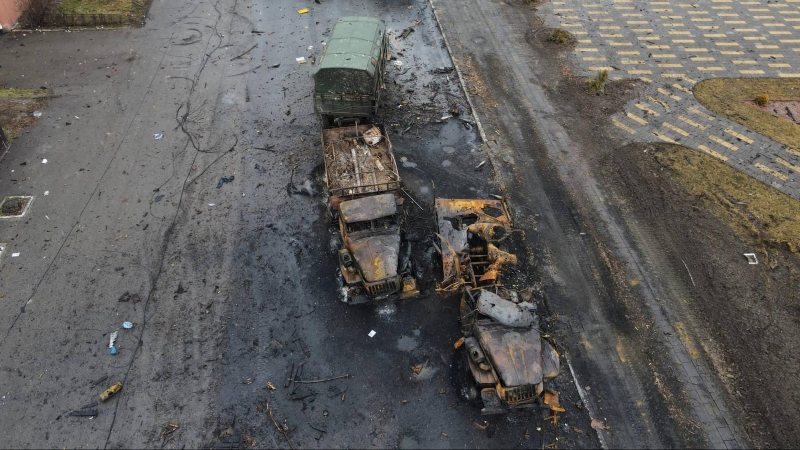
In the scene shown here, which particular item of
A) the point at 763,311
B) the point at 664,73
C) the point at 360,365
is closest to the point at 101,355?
the point at 360,365

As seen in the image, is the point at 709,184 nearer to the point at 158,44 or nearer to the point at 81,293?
the point at 81,293

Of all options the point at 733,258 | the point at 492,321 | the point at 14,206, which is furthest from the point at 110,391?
the point at 733,258

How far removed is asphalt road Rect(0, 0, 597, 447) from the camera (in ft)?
31.6

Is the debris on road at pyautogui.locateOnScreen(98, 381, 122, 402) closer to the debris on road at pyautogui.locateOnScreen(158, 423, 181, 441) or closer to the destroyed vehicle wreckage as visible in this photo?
the debris on road at pyautogui.locateOnScreen(158, 423, 181, 441)

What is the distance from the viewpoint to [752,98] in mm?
17031

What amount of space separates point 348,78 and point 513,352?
8986mm

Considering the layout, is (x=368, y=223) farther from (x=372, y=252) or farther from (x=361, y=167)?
(x=361, y=167)

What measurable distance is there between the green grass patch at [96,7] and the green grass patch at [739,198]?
74.5 ft

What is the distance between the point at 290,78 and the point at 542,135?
9576 mm

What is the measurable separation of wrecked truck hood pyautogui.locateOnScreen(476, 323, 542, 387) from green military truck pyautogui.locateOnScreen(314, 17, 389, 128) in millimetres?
7819

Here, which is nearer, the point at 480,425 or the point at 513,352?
Answer: the point at 513,352

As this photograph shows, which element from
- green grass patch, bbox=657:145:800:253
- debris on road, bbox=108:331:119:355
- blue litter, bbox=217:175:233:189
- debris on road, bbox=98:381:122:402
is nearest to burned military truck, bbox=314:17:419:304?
blue litter, bbox=217:175:233:189

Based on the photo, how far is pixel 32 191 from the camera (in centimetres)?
1360

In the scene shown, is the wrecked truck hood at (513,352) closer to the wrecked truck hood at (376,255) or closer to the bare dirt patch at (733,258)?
the wrecked truck hood at (376,255)
